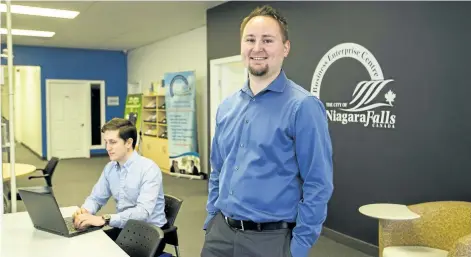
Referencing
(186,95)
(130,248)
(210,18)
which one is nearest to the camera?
(130,248)

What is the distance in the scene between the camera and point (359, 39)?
156 inches

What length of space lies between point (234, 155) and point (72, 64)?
10.1 metres

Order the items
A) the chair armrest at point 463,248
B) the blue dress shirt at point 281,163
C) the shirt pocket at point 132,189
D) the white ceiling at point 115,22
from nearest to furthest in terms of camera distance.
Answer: the blue dress shirt at point 281,163 → the chair armrest at point 463,248 → the shirt pocket at point 132,189 → the white ceiling at point 115,22

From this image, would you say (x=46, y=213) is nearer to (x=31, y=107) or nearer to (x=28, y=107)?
(x=31, y=107)

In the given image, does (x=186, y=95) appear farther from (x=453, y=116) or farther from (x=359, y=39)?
(x=453, y=116)

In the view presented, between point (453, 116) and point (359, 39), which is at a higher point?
point (359, 39)

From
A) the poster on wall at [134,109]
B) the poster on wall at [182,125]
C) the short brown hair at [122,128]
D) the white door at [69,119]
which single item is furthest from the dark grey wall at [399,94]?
the white door at [69,119]

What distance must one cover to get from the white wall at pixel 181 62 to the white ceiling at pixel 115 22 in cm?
19

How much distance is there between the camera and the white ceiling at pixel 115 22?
609 centimetres

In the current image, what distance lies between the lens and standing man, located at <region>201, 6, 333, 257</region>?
160 cm

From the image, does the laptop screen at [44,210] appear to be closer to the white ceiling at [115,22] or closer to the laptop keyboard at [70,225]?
the laptop keyboard at [70,225]

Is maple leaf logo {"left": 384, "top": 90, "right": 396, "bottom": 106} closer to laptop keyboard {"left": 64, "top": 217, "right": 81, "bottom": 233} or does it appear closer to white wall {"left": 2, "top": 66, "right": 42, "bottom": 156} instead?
laptop keyboard {"left": 64, "top": 217, "right": 81, "bottom": 233}

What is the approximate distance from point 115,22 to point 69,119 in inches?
174

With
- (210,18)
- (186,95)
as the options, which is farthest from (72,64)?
(210,18)
